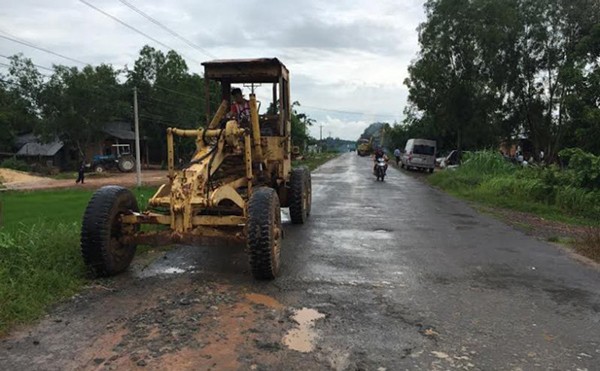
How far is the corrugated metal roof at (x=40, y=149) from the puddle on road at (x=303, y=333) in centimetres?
4411

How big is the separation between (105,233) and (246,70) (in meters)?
4.42

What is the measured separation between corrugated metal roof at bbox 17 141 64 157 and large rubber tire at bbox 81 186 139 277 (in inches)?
1639

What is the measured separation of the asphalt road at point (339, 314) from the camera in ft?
14.0

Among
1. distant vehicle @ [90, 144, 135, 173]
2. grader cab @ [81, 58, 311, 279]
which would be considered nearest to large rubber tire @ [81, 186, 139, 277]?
grader cab @ [81, 58, 311, 279]

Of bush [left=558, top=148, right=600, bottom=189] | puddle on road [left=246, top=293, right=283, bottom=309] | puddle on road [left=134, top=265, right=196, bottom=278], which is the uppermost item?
bush [left=558, top=148, right=600, bottom=189]

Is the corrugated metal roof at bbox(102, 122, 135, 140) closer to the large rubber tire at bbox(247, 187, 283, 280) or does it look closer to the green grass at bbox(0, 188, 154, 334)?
the green grass at bbox(0, 188, 154, 334)

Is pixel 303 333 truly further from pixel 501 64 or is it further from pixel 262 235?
pixel 501 64

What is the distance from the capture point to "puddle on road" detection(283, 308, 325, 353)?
14.8 feet

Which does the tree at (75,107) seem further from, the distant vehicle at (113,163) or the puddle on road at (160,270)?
the puddle on road at (160,270)

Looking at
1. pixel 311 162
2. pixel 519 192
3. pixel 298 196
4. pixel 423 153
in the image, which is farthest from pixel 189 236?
pixel 311 162

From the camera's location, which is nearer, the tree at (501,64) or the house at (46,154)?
the tree at (501,64)

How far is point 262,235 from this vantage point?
243 inches

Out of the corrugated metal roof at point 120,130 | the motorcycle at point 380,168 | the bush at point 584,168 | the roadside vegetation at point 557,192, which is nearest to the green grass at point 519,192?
the roadside vegetation at point 557,192

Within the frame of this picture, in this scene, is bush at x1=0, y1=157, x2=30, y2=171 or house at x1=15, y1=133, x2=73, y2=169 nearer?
bush at x1=0, y1=157, x2=30, y2=171
